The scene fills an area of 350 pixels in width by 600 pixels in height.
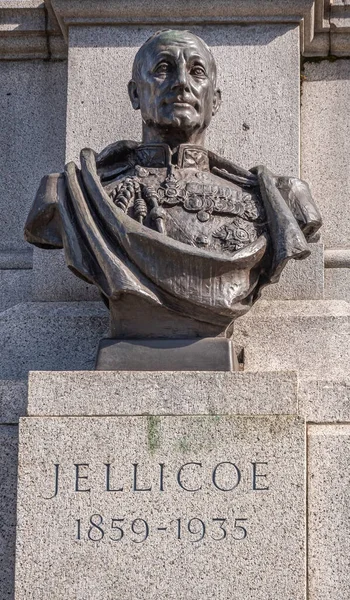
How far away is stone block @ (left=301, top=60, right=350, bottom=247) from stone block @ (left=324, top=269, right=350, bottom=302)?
246 millimetres

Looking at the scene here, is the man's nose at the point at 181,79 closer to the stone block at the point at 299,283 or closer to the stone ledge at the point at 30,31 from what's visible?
the stone block at the point at 299,283

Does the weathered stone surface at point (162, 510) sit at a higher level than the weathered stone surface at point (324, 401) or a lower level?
lower

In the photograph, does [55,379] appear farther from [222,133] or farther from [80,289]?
[222,133]

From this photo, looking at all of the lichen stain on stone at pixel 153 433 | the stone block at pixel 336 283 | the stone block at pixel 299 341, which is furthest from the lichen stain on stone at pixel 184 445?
the stone block at pixel 336 283

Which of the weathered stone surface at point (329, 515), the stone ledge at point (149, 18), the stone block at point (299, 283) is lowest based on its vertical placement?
the weathered stone surface at point (329, 515)

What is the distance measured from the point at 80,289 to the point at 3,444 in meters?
1.61

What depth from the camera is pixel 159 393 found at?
7.77m

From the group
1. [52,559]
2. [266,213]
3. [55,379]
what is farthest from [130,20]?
[52,559]

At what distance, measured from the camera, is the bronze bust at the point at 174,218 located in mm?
8070

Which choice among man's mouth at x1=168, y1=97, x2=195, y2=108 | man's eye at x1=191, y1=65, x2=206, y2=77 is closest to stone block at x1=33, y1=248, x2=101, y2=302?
man's mouth at x1=168, y1=97, x2=195, y2=108

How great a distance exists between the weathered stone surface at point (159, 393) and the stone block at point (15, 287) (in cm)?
203

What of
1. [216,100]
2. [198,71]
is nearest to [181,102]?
[198,71]

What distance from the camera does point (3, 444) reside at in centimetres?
805

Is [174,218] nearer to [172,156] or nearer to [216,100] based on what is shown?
[172,156]
